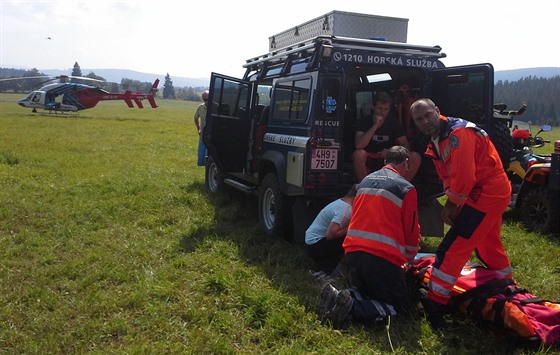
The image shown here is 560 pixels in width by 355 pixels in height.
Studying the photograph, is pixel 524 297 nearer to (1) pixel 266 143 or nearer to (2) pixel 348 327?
(2) pixel 348 327

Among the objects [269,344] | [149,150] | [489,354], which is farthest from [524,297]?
[149,150]

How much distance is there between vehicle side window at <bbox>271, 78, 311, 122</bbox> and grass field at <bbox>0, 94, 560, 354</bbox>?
1.53m

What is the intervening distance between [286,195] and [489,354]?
2971 mm

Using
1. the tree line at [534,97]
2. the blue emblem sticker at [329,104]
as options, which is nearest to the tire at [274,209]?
the blue emblem sticker at [329,104]

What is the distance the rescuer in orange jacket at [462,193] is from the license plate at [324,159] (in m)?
1.51

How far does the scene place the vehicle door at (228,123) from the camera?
7.29 meters

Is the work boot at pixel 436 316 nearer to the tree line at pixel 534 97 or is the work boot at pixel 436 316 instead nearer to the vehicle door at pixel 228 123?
the vehicle door at pixel 228 123

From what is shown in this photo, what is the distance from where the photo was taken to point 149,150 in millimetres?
14664

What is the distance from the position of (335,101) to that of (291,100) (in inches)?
29.3

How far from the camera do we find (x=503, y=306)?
334 centimetres

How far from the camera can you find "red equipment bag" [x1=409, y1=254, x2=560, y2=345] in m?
3.20

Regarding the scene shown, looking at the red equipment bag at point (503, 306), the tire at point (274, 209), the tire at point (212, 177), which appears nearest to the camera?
the red equipment bag at point (503, 306)

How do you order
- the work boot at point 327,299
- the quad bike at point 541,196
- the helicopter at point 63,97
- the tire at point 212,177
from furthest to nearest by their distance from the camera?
the helicopter at point 63,97
the tire at point 212,177
the quad bike at point 541,196
the work boot at point 327,299

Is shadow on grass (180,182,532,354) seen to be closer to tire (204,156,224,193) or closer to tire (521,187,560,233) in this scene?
tire (204,156,224,193)
